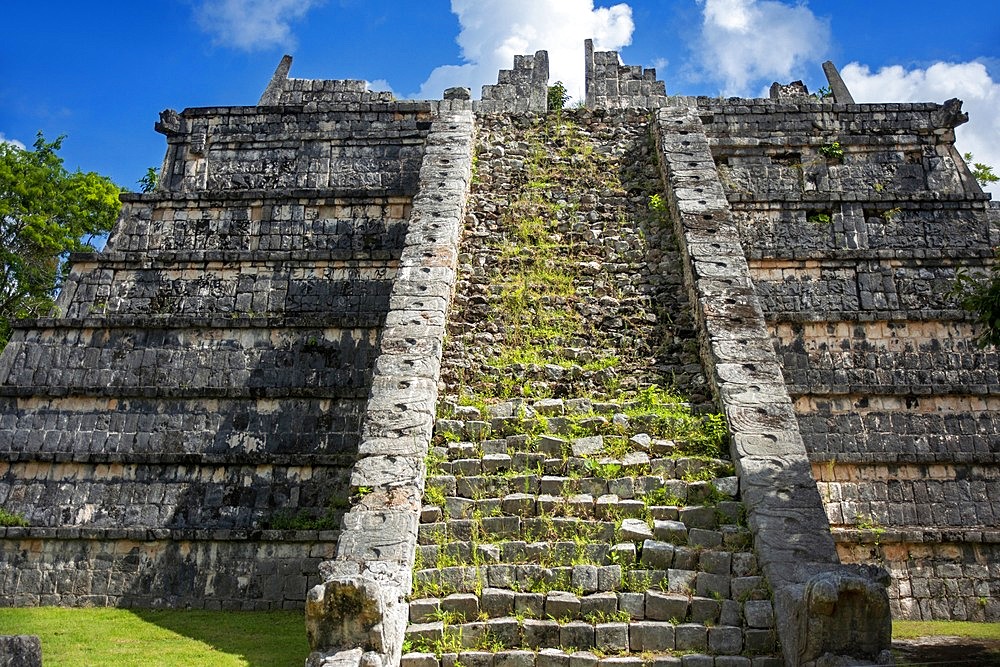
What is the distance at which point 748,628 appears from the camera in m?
5.96

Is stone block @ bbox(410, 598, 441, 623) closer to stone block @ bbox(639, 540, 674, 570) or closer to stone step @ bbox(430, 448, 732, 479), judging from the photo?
stone step @ bbox(430, 448, 732, 479)

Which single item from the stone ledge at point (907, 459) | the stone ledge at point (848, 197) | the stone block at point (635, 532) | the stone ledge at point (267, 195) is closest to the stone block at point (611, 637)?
the stone block at point (635, 532)

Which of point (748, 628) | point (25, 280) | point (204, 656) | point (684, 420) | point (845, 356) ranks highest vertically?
point (25, 280)

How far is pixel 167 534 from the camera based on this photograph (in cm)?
870

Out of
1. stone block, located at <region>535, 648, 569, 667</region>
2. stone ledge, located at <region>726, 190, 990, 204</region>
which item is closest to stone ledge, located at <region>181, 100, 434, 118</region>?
stone ledge, located at <region>726, 190, 990, 204</region>

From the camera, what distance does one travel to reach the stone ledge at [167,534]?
Answer: 28.1 feet

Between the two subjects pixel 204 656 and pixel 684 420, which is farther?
pixel 684 420

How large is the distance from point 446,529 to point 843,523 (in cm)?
453

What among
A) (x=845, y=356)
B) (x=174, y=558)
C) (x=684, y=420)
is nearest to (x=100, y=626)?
(x=174, y=558)

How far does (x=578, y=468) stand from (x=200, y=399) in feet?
16.3

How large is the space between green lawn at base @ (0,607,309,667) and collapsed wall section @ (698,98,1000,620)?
5.65 m

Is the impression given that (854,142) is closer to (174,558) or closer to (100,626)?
(174,558)

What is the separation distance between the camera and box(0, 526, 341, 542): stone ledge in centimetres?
857

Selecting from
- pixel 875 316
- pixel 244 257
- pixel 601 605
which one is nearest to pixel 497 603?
pixel 601 605
